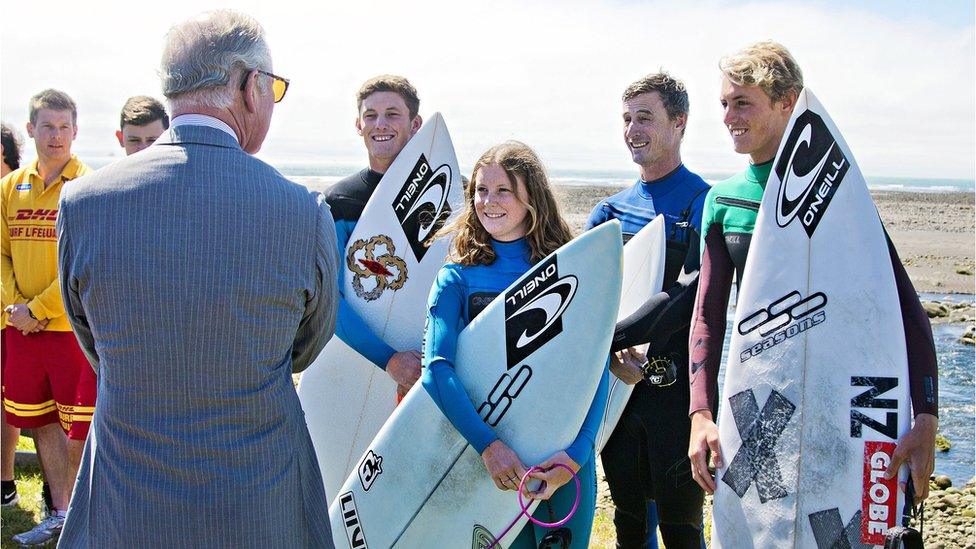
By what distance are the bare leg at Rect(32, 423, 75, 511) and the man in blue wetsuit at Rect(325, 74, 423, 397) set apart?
1743 millimetres

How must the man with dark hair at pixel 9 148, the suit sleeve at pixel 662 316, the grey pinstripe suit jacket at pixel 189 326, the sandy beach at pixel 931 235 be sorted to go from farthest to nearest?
the sandy beach at pixel 931 235 → the man with dark hair at pixel 9 148 → the suit sleeve at pixel 662 316 → the grey pinstripe suit jacket at pixel 189 326

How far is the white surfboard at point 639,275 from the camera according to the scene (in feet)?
9.62

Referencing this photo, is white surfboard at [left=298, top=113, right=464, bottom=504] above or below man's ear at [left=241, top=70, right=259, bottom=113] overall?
below

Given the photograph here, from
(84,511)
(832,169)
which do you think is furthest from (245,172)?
(832,169)

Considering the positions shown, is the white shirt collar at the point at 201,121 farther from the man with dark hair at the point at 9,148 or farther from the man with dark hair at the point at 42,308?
the man with dark hair at the point at 9,148

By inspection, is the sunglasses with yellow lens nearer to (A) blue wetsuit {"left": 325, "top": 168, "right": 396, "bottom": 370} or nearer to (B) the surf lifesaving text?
(B) the surf lifesaving text

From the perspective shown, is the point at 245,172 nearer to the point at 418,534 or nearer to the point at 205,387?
the point at 205,387

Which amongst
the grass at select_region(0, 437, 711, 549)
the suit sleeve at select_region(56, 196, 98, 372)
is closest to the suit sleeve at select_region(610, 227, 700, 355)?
the grass at select_region(0, 437, 711, 549)

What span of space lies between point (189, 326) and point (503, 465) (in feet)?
3.54

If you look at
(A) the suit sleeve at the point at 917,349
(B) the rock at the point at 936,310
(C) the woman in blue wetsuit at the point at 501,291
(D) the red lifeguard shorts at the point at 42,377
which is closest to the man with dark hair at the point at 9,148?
(D) the red lifeguard shorts at the point at 42,377

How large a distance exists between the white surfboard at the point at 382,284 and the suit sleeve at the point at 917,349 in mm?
1676

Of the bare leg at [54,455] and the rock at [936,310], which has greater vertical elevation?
the rock at [936,310]

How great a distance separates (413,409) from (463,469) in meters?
0.24

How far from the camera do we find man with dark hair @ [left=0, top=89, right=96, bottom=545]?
12.8ft
